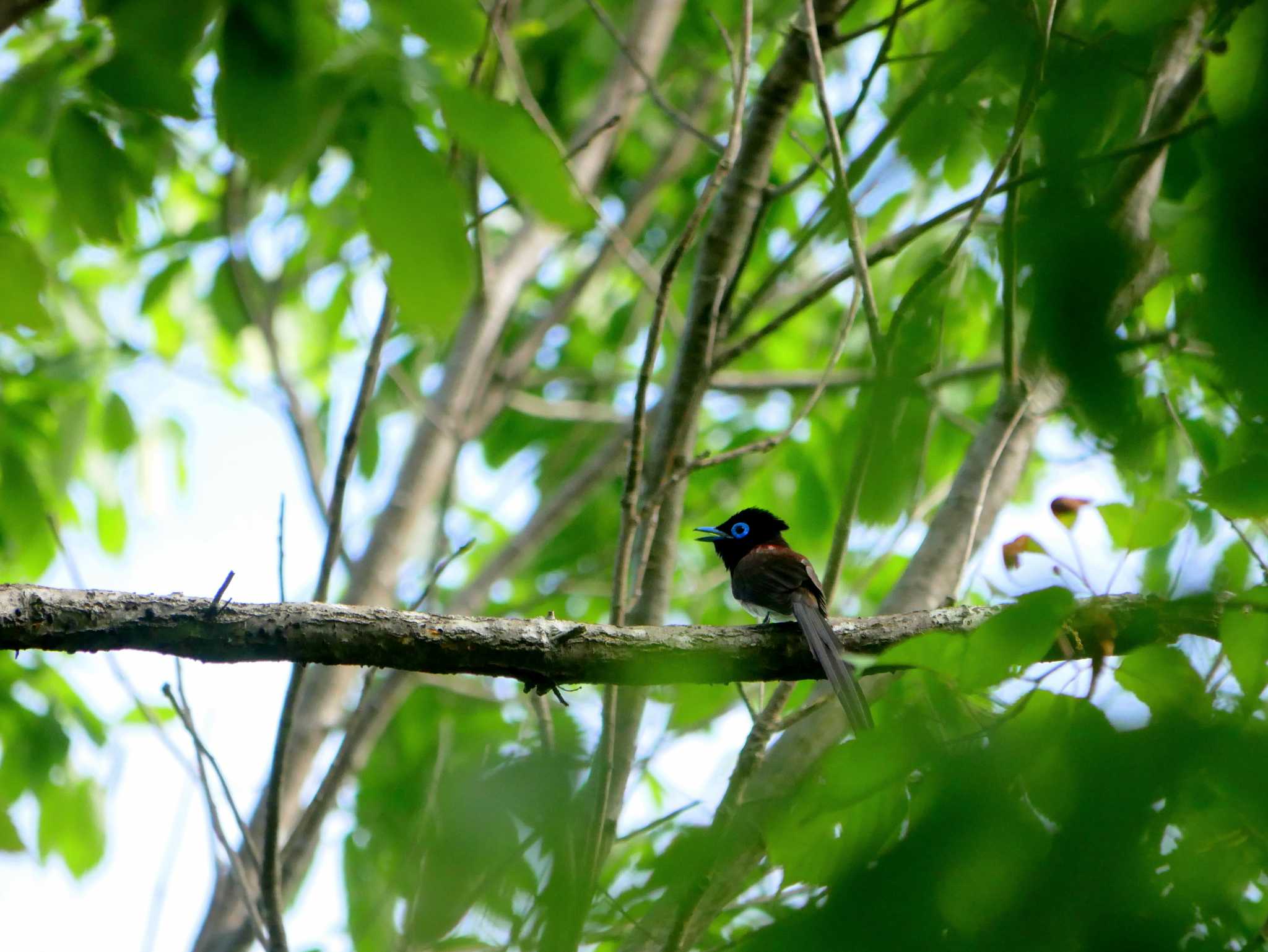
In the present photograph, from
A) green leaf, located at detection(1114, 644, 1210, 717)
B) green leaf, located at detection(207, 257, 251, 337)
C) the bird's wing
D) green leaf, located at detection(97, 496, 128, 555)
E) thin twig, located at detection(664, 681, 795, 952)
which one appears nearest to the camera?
green leaf, located at detection(1114, 644, 1210, 717)

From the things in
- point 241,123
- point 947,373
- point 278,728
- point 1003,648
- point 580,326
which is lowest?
point 1003,648

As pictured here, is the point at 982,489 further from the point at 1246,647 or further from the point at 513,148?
the point at 513,148

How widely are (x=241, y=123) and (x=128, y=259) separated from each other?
5763 millimetres

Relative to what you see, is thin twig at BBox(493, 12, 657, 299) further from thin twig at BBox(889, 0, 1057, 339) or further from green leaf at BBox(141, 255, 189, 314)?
green leaf at BBox(141, 255, 189, 314)

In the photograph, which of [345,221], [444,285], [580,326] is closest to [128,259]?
[345,221]

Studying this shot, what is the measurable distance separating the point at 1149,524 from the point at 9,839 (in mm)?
4172

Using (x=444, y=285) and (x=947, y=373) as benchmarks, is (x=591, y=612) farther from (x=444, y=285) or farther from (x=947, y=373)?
(x=444, y=285)

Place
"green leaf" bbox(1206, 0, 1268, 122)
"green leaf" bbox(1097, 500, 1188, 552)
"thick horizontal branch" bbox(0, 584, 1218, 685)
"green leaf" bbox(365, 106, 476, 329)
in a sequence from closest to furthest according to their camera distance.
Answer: "green leaf" bbox(1206, 0, 1268, 122) → "green leaf" bbox(365, 106, 476, 329) → "green leaf" bbox(1097, 500, 1188, 552) → "thick horizontal branch" bbox(0, 584, 1218, 685)

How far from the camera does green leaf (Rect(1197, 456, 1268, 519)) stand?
4.29 ft

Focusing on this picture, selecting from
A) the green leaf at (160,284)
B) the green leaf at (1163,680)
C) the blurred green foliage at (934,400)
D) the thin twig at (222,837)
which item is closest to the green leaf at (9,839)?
the thin twig at (222,837)

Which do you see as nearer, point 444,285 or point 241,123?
point 444,285

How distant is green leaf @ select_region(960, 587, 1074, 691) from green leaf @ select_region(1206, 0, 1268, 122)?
0.60 meters

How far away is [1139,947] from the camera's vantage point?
86cm

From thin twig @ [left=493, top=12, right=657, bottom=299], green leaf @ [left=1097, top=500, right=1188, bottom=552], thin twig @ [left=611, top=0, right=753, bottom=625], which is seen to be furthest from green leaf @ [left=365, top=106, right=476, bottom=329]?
thin twig @ [left=611, top=0, right=753, bottom=625]
